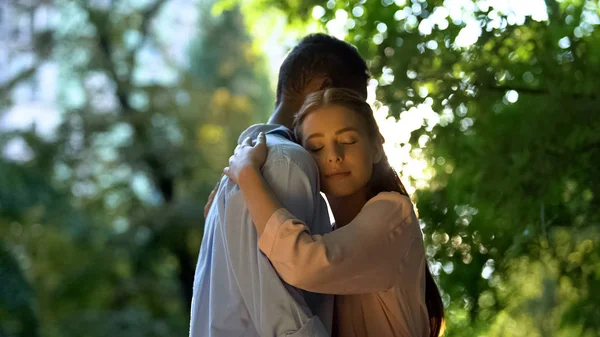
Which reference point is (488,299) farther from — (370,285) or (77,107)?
(77,107)

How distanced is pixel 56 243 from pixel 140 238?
781 mm

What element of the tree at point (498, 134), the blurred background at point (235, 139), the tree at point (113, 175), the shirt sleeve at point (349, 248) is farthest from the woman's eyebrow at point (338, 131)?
the tree at point (113, 175)

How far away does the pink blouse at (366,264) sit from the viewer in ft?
3.90

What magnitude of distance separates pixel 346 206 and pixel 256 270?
0.25 metres

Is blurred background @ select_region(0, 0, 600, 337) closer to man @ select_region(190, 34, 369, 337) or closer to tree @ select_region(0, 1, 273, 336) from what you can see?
tree @ select_region(0, 1, 273, 336)

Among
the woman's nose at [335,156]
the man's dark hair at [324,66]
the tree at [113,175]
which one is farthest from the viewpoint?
the tree at [113,175]

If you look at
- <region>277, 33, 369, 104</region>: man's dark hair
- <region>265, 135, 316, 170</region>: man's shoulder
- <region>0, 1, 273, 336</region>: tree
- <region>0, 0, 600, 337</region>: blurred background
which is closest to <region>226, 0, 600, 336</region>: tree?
<region>0, 0, 600, 337</region>: blurred background

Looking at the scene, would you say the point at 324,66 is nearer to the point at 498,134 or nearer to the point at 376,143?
the point at 376,143

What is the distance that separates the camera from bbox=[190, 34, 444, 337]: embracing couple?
119cm

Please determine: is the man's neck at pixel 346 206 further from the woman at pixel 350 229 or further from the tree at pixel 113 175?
the tree at pixel 113 175

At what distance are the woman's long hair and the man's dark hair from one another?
91 mm

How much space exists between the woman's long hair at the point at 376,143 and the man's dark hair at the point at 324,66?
0.09m

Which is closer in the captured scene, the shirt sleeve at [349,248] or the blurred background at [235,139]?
the shirt sleeve at [349,248]

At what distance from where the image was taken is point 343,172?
134cm
